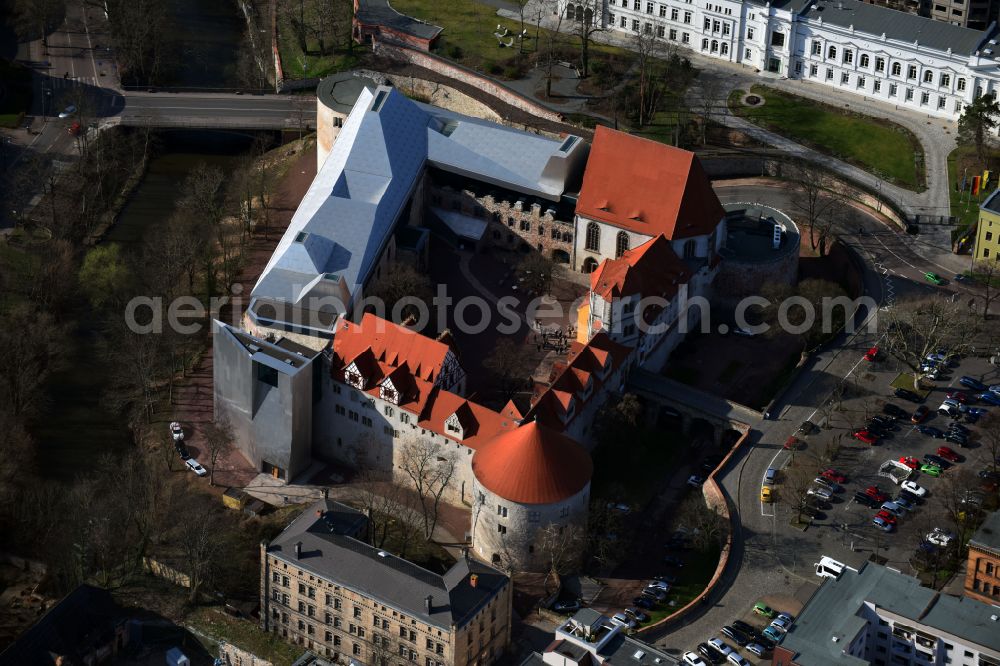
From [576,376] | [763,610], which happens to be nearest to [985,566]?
[763,610]

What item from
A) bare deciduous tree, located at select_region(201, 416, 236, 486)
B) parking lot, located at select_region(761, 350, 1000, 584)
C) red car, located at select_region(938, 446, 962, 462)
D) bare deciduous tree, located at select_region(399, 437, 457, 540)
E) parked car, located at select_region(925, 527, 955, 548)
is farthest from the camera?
bare deciduous tree, located at select_region(201, 416, 236, 486)

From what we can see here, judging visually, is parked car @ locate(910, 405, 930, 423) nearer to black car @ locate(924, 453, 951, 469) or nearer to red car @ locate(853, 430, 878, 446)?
red car @ locate(853, 430, 878, 446)

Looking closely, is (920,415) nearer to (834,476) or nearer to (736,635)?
(834,476)

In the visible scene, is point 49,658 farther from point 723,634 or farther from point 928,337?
point 928,337

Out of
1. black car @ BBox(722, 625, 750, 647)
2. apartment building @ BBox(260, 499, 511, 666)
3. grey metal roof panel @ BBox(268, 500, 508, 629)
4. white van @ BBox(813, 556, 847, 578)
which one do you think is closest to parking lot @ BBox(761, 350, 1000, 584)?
white van @ BBox(813, 556, 847, 578)

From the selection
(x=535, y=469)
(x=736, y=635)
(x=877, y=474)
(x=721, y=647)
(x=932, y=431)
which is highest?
(x=535, y=469)

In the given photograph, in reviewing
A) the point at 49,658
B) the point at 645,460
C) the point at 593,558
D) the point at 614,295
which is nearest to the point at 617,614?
the point at 593,558

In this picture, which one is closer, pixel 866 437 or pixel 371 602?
pixel 371 602
